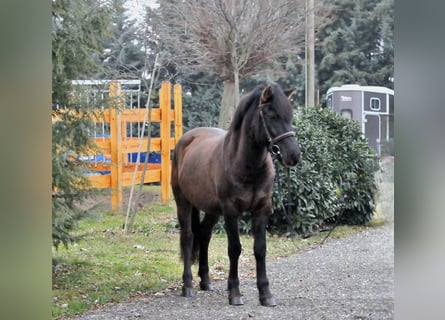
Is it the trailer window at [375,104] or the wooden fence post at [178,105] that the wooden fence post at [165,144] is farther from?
the trailer window at [375,104]

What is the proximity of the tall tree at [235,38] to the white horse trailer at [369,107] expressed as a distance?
0.33 metres

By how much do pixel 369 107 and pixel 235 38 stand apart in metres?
0.76

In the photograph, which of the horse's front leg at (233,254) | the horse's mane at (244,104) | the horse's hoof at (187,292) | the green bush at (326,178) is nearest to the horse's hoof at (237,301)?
the horse's front leg at (233,254)

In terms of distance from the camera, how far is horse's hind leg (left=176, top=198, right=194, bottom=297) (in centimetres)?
363

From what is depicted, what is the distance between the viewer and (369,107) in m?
3.42

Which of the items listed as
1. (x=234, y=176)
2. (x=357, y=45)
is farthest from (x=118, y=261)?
(x=357, y=45)

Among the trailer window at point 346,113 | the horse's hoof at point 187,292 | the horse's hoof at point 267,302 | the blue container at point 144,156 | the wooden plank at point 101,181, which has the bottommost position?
the horse's hoof at point 267,302

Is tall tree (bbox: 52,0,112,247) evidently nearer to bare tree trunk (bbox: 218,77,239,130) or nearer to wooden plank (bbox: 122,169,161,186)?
wooden plank (bbox: 122,169,161,186)

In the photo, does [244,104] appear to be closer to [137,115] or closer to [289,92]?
[289,92]

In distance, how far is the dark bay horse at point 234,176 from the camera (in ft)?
11.0

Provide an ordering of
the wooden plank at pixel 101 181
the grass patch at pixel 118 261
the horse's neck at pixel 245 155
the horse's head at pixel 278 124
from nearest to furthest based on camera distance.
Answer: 1. the horse's head at pixel 278 124
2. the horse's neck at pixel 245 155
3. the grass patch at pixel 118 261
4. the wooden plank at pixel 101 181
